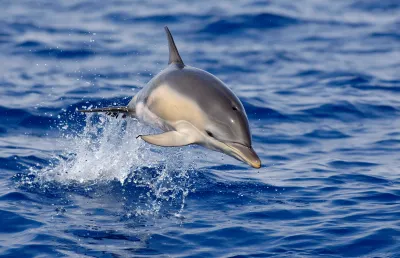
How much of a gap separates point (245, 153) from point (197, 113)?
67 cm

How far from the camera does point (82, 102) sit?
12422 millimetres

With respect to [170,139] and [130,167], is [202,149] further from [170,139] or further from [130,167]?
[170,139]

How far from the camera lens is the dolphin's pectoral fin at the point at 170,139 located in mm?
7062

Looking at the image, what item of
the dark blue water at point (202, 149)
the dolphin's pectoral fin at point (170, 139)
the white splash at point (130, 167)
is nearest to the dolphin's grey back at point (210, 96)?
the dolphin's pectoral fin at point (170, 139)

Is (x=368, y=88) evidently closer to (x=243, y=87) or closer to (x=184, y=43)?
(x=243, y=87)

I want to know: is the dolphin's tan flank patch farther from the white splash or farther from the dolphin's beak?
the white splash

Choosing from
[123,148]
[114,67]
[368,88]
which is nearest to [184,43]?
[114,67]

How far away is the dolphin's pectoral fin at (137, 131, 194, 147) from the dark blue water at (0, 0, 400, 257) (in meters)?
1.00

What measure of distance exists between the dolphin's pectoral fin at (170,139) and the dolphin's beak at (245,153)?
17.0 inches

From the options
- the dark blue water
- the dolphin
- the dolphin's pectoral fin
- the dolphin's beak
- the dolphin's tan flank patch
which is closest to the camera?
the dolphin's beak

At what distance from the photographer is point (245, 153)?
6.81 m

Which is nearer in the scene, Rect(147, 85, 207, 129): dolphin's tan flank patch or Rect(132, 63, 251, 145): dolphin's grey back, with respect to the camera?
Rect(132, 63, 251, 145): dolphin's grey back

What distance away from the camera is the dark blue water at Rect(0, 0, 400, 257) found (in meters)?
7.76

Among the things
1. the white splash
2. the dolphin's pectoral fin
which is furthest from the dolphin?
the white splash
